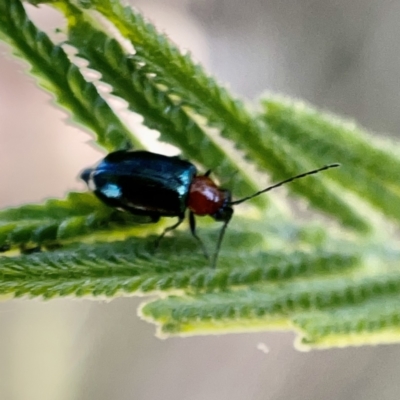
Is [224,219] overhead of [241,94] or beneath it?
beneath

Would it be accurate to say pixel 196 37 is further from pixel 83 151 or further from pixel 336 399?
pixel 336 399

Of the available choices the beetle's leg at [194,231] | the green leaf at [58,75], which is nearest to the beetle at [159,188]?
the beetle's leg at [194,231]

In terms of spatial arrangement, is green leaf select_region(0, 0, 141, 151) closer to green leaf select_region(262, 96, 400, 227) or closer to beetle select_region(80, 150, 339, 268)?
beetle select_region(80, 150, 339, 268)

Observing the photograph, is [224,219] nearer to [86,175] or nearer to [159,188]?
[159,188]

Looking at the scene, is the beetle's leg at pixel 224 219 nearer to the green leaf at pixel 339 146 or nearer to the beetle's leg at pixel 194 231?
the beetle's leg at pixel 194 231

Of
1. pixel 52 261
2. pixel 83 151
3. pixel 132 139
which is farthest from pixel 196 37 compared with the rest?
pixel 52 261

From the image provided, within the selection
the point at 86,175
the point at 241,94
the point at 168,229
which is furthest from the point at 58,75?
the point at 241,94
